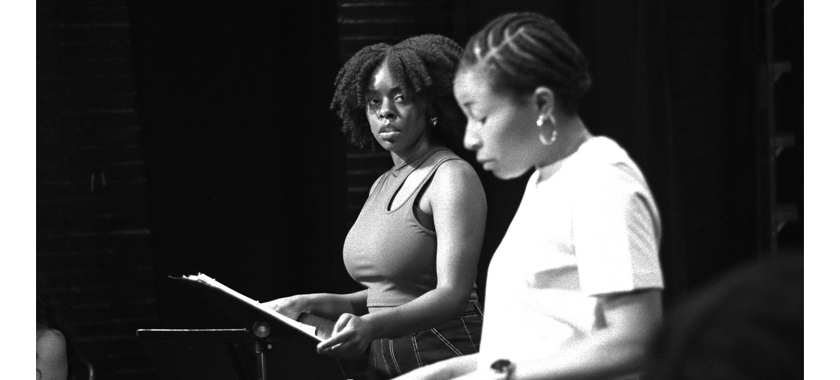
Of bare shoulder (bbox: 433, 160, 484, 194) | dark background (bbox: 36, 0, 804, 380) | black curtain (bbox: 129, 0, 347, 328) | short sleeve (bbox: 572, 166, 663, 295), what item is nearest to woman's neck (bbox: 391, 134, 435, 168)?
bare shoulder (bbox: 433, 160, 484, 194)

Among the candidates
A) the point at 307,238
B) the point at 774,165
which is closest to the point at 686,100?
the point at 774,165

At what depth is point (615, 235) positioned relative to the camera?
131cm

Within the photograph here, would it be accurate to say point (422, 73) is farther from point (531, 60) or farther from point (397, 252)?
point (531, 60)

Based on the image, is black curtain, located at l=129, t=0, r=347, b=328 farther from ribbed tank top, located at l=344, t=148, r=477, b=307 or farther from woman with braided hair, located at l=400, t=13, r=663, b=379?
woman with braided hair, located at l=400, t=13, r=663, b=379

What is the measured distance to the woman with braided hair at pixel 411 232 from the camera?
2180 millimetres

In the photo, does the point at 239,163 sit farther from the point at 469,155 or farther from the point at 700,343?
the point at 700,343

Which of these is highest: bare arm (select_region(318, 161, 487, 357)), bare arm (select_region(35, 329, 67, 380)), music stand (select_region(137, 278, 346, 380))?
bare arm (select_region(318, 161, 487, 357))

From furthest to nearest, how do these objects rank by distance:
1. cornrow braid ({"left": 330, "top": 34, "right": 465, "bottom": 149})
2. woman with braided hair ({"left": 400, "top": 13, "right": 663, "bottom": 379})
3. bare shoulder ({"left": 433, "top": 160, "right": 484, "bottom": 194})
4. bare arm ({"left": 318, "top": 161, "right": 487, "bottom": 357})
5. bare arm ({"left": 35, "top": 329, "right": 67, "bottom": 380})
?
bare arm ({"left": 35, "top": 329, "right": 67, "bottom": 380}), cornrow braid ({"left": 330, "top": 34, "right": 465, "bottom": 149}), bare shoulder ({"left": 433, "top": 160, "right": 484, "bottom": 194}), bare arm ({"left": 318, "top": 161, "right": 487, "bottom": 357}), woman with braided hair ({"left": 400, "top": 13, "right": 663, "bottom": 379})

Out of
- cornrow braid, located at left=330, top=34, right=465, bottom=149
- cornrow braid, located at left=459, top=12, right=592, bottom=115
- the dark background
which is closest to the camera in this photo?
cornrow braid, located at left=459, top=12, right=592, bottom=115

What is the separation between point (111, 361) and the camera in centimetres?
402

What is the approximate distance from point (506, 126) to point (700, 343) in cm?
82

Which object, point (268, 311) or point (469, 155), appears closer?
point (268, 311)

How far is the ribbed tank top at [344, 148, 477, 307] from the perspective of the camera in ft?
7.51

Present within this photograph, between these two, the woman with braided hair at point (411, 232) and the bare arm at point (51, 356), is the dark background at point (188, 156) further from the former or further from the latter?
the woman with braided hair at point (411, 232)
